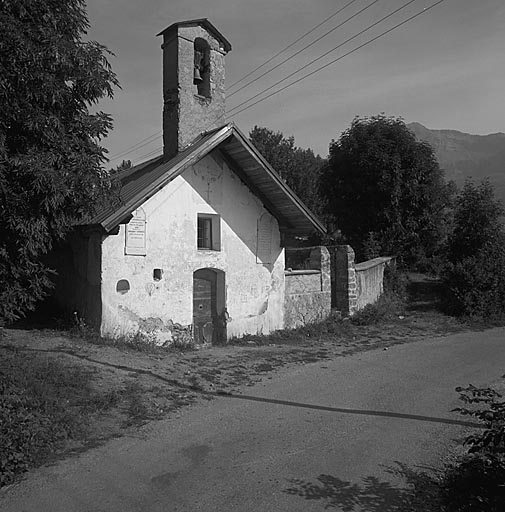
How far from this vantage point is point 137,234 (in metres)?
11.7

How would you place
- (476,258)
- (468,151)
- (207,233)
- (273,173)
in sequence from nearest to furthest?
(273,173) < (207,233) < (476,258) < (468,151)

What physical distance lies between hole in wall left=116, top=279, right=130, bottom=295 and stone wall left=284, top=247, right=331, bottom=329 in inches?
191

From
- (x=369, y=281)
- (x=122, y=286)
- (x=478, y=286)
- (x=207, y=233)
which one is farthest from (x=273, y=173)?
(x=478, y=286)

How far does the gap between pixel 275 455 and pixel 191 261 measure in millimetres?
7247

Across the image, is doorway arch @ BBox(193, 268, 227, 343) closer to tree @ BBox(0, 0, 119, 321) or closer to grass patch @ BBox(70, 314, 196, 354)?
grass patch @ BBox(70, 314, 196, 354)

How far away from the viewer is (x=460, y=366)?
10609mm

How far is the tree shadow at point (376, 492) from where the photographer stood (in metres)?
4.66

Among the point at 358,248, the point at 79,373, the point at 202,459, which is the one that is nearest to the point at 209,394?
the point at 79,373

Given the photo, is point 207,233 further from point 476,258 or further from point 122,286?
point 476,258

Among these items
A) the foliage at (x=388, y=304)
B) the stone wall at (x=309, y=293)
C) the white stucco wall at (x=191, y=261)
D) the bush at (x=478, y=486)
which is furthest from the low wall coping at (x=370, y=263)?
the bush at (x=478, y=486)

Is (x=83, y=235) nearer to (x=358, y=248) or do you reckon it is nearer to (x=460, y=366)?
(x=460, y=366)

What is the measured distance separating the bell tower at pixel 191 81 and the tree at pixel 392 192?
30.6 ft

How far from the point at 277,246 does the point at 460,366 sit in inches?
225

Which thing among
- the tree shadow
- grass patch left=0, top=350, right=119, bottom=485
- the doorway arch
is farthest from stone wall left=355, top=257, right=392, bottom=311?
the tree shadow
